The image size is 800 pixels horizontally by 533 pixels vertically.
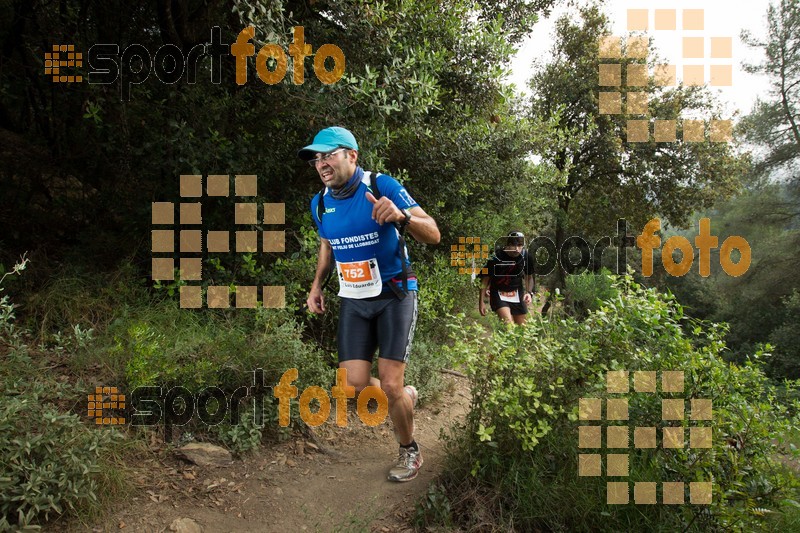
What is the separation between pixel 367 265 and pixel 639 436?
2.21m

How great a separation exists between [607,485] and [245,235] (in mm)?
4457

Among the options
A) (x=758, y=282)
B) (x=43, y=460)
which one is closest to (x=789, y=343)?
(x=758, y=282)

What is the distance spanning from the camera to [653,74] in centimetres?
1691

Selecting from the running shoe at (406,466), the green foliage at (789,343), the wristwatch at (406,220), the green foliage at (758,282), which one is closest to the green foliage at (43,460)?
the running shoe at (406,466)

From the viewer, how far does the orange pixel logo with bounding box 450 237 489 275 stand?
9031 millimetres

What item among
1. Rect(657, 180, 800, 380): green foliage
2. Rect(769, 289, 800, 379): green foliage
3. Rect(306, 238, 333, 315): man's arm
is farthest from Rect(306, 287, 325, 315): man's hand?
Rect(657, 180, 800, 380): green foliage

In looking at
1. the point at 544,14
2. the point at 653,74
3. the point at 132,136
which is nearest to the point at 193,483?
the point at 132,136

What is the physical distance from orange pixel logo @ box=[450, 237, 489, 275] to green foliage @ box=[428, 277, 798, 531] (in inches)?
199

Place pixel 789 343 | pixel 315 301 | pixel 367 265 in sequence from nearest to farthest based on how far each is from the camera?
1. pixel 367 265
2. pixel 315 301
3. pixel 789 343

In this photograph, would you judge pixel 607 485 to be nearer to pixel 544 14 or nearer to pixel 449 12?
pixel 449 12

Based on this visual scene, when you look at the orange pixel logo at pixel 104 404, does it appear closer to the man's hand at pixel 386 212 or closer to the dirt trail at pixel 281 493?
the dirt trail at pixel 281 493

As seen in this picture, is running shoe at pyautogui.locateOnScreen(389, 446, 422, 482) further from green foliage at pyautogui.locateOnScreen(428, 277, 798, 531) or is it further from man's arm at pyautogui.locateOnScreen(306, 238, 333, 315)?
man's arm at pyautogui.locateOnScreen(306, 238, 333, 315)

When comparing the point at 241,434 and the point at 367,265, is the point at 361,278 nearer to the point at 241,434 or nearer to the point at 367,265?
the point at 367,265

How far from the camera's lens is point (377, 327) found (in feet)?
12.6
